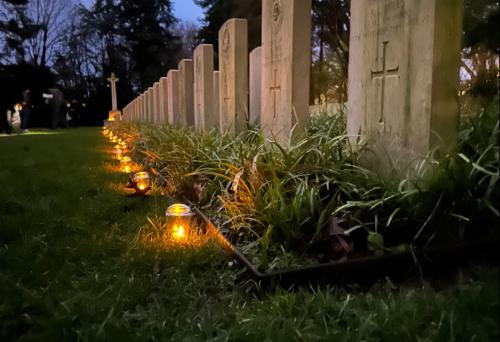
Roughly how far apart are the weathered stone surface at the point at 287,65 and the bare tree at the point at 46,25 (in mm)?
18850

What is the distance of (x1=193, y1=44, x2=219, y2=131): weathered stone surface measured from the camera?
559 centimetres

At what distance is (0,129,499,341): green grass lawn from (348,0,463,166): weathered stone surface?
0.62 metres

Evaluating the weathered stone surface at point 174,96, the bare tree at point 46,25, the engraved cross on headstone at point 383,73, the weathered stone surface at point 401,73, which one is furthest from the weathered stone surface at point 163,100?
the bare tree at point 46,25

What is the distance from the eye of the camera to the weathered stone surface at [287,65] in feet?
10.1

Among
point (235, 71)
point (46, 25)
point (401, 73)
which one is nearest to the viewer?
point (401, 73)

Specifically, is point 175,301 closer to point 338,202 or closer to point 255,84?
point 338,202

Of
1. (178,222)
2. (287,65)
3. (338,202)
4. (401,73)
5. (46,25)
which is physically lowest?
(178,222)

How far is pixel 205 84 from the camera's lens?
5672mm

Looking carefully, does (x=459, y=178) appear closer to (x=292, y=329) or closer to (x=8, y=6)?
(x=292, y=329)

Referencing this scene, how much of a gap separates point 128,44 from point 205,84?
36.1m

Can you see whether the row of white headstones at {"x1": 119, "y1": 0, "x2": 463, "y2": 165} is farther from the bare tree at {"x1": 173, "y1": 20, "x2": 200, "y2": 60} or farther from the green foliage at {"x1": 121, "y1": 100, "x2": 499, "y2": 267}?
the bare tree at {"x1": 173, "y1": 20, "x2": 200, "y2": 60}

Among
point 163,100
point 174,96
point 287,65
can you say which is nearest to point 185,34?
point 163,100

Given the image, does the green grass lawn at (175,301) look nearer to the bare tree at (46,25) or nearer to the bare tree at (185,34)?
the bare tree at (46,25)

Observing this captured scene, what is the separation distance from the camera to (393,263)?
1.77 meters
